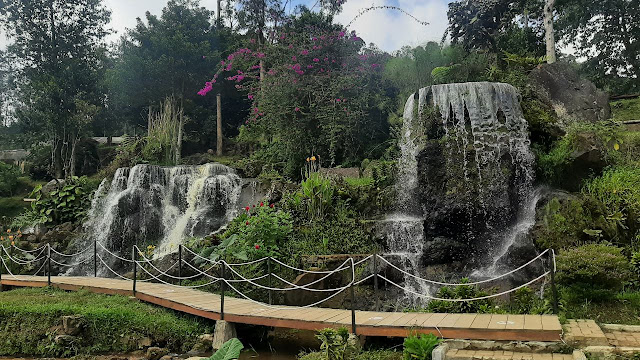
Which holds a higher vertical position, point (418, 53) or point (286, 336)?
point (418, 53)

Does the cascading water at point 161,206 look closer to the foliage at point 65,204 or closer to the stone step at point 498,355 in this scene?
the foliage at point 65,204

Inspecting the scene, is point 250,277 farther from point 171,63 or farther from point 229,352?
point 171,63

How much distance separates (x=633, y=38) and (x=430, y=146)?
13.3 metres

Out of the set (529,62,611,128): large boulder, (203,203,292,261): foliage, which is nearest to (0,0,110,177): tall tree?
(203,203,292,261): foliage

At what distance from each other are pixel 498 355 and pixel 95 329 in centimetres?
565

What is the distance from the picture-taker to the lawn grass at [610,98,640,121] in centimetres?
1442

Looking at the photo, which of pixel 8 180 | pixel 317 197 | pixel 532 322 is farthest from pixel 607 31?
pixel 8 180

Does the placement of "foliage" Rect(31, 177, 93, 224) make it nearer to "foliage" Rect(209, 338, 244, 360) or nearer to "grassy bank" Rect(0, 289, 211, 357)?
"grassy bank" Rect(0, 289, 211, 357)

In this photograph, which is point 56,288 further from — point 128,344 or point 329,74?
point 329,74

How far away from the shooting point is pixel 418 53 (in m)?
15.9

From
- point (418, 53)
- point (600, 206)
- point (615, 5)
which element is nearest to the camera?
point (600, 206)

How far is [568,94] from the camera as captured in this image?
12914mm

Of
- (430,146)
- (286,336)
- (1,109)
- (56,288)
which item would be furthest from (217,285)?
(1,109)

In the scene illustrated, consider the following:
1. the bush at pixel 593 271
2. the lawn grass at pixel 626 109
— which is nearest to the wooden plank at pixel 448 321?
the bush at pixel 593 271
